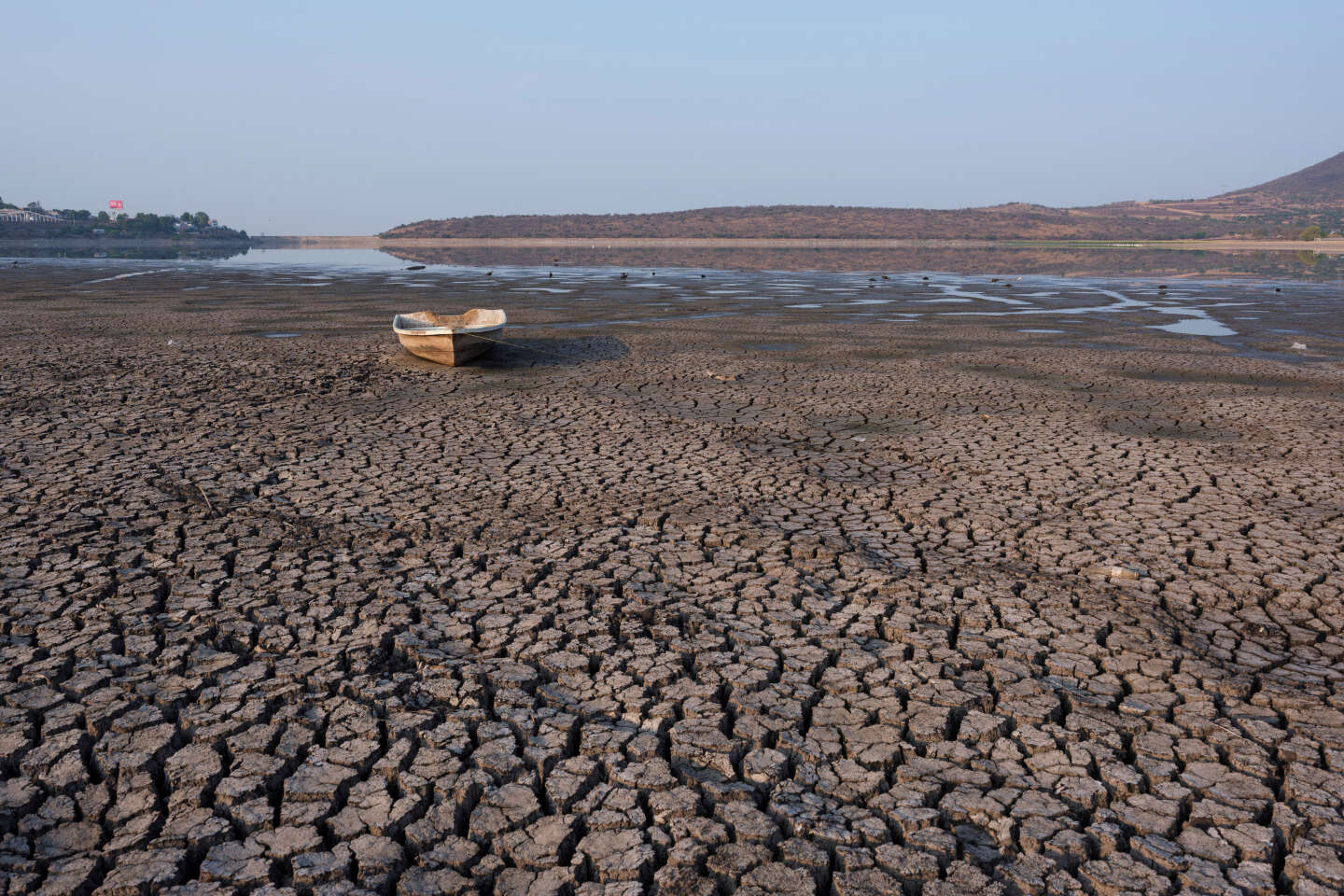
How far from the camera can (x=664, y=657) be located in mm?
4355

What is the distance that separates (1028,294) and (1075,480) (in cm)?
2946

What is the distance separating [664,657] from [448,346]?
963 centimetres

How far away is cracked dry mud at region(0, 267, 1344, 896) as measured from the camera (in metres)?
3.07

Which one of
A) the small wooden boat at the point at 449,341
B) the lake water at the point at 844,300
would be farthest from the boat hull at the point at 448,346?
the lake water at the point at 844,300

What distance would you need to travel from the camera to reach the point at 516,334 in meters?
18.1

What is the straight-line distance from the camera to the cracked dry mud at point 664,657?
3070 mm

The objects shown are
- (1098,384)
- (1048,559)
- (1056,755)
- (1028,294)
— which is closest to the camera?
(1056,755)

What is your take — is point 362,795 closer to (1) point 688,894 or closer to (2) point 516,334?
(1) point 688,894

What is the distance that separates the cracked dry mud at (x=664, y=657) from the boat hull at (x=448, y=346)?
152 inches

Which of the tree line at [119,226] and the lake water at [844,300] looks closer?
the lake water at [844,300]

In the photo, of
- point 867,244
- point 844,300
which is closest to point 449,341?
point 844,300

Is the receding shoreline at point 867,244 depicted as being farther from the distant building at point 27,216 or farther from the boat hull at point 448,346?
the boat hull at point 448,346

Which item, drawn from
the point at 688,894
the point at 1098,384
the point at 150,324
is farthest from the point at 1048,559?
the point at 150,324

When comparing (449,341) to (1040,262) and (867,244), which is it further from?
(867,244)
